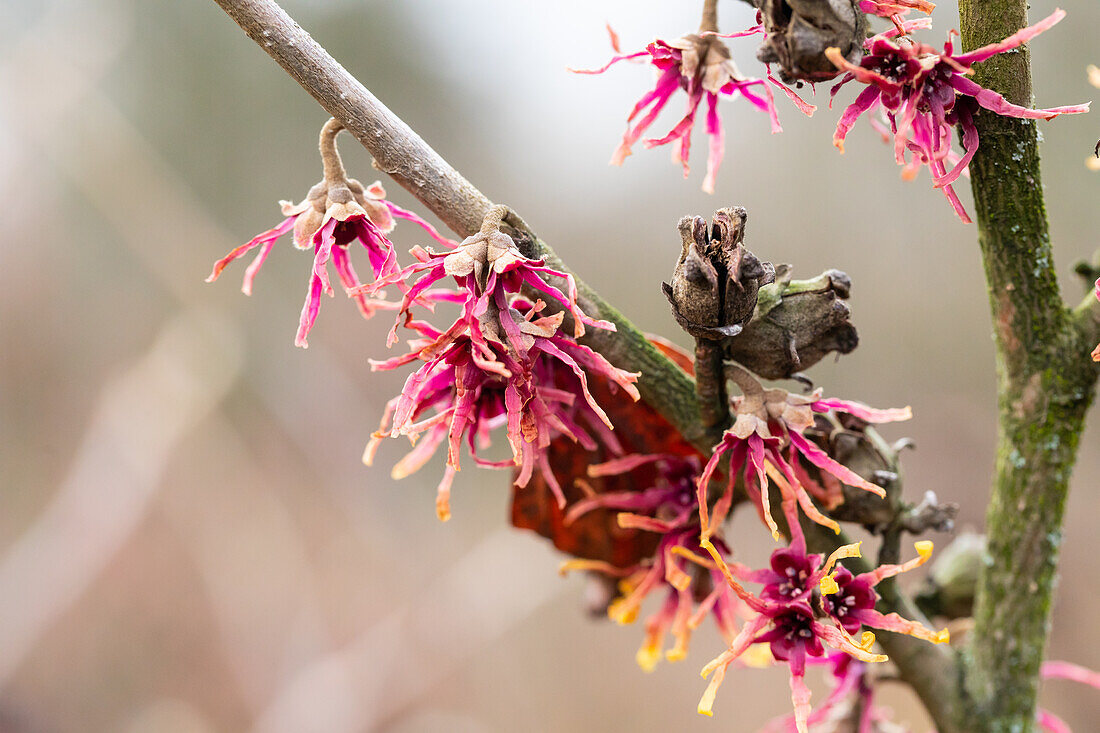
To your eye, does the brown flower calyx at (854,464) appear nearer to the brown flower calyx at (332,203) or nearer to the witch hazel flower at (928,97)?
the witch hazel flower at (928,97)

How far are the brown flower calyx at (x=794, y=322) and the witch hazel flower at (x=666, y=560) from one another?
131 millimetres

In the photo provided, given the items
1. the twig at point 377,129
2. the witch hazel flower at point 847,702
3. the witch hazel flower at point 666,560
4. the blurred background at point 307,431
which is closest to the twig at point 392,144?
the twig at point 377,129

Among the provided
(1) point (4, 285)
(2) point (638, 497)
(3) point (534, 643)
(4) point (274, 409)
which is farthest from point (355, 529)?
(2) point (638, 497)

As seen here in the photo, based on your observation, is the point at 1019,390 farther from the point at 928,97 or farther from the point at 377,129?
the point at 377,129

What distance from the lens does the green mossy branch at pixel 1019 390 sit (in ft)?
1.51

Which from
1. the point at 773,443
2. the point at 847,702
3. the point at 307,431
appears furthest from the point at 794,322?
the point at 307,431

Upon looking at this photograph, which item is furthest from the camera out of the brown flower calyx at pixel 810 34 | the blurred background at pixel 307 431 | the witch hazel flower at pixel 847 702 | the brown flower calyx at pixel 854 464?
the blurred background at pixel 307 431

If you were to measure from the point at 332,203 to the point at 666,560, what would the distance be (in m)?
0.32

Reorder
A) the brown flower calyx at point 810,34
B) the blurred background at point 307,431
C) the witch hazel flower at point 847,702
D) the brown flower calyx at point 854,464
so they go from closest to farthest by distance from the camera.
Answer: the brown flower calyx at point 810,34, the brown flower calyx at point 854,464, the witch hazel flower at point 847,702, the blurred background at point 307,431

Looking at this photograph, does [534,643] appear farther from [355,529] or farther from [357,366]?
[357,366]

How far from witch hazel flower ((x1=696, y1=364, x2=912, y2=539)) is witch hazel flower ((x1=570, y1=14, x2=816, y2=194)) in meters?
0.14

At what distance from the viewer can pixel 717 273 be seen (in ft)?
1.33

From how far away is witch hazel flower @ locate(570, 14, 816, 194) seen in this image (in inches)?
17.5

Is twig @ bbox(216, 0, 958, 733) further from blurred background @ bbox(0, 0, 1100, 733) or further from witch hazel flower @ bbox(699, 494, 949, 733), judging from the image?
blurred background @ bbox(0, 0, 1100, 733)
